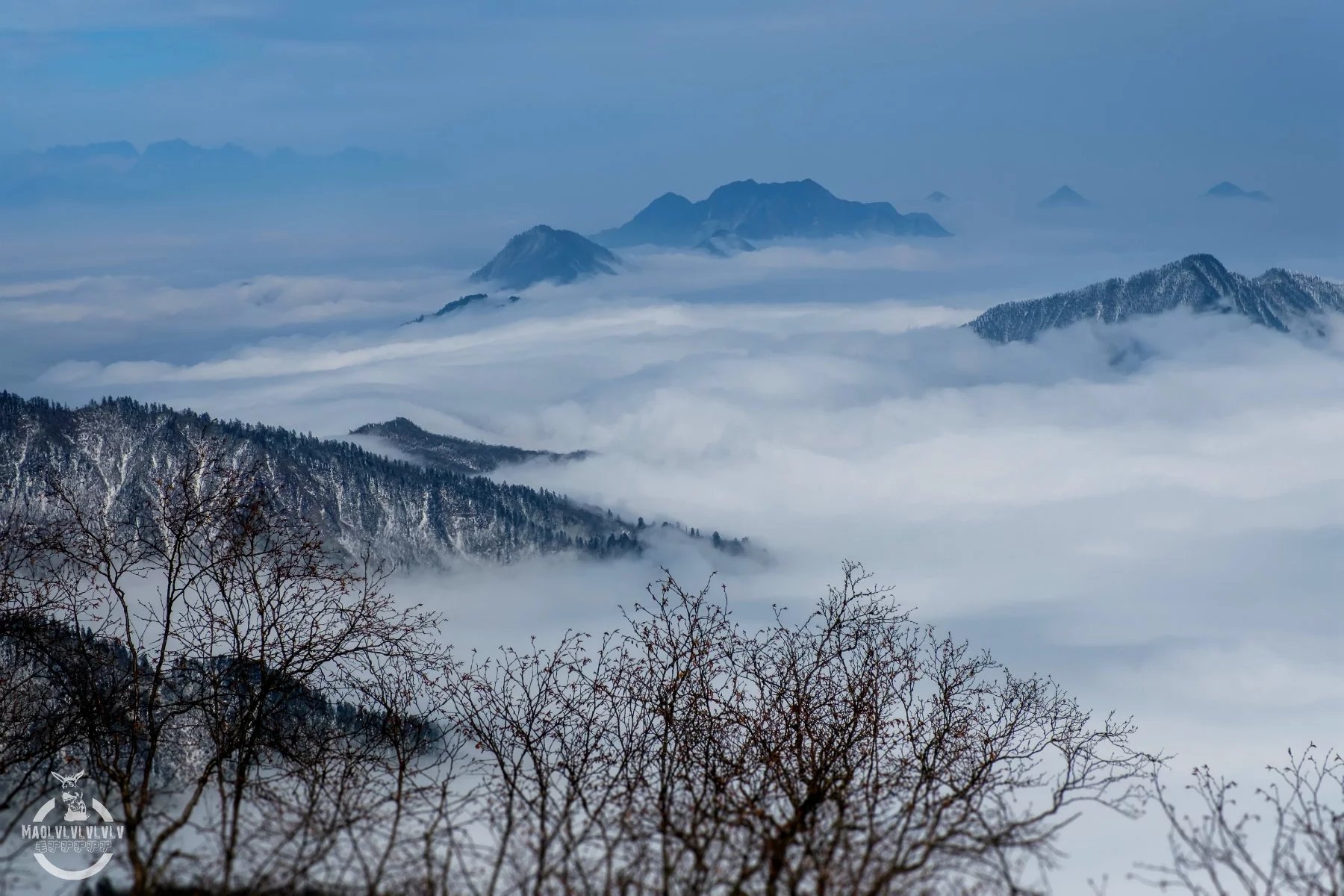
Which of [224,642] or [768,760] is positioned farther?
[224,642]

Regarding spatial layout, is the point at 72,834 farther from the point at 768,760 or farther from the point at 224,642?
the point at 768,760

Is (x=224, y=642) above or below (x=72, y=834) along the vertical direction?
above

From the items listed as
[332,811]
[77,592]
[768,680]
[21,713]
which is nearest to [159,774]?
[21,713]

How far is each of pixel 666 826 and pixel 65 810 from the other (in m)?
7.02

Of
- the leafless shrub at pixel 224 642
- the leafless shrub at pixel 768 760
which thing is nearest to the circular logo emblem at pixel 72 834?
the leafless shrub at pixel 224 642

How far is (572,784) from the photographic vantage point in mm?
12594

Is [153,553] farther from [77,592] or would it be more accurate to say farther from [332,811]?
[332,811]

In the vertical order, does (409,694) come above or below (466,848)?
above

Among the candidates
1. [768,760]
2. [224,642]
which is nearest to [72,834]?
[224,642]

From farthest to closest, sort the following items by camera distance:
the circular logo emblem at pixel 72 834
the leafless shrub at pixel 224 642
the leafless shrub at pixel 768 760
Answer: the leafless shrub at pixel 224 642 → the circular logo emblem at pixel 72 834 → the leafless shrub at pixel 768 760

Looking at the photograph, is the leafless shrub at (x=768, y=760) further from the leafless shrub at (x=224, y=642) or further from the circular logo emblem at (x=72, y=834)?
the circular logo emblem at (x=72, y=834)

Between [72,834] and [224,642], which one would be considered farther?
[224,642]

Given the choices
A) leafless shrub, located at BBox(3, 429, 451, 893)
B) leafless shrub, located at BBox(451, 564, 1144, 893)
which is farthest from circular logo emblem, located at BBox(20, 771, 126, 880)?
leafless shrub, located at BBox(451, 564, 1144, 893)

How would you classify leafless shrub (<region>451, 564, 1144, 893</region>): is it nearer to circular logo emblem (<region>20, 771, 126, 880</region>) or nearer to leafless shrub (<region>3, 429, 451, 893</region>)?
leafless shrub (<region>3, 429, 451, 893</region>)
